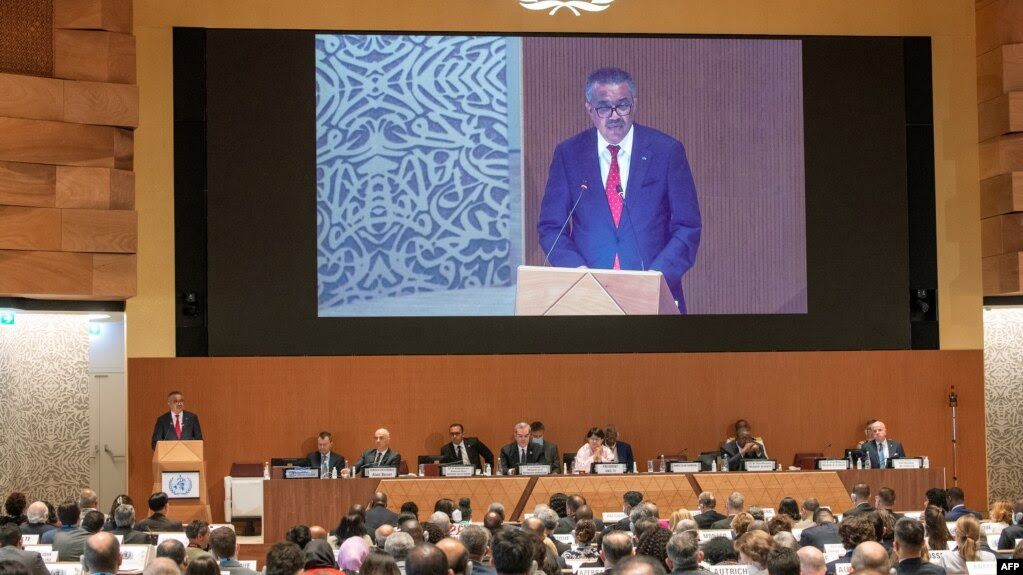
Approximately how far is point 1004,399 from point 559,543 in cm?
978

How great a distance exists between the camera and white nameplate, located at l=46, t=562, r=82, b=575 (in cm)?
700

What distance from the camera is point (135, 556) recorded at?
7.34 meters

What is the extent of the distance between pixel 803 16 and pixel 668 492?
6.14 m

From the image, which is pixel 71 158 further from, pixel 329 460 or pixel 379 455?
pixel 379 455

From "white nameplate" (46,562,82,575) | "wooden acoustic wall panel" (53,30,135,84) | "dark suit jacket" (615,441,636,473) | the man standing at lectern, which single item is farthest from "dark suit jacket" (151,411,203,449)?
"white nameplate" (46,562,82,575)

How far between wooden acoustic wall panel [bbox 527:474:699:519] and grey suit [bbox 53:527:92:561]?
16.2ft

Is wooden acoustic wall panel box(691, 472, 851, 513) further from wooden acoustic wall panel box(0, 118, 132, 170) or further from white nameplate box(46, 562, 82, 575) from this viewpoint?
wooden acoustic wall panel box(0, 118, 132, 170)

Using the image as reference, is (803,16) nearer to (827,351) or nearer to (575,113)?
(575,113)

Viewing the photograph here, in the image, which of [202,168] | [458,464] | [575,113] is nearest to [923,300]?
[575,113]

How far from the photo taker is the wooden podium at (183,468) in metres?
12.1

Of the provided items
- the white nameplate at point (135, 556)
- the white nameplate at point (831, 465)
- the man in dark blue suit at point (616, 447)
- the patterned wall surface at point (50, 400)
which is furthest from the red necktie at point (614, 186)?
the white nameplate at point (135, 556)

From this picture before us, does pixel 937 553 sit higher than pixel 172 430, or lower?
lower

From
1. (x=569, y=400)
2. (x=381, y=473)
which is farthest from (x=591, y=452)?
(x=381, y=473)

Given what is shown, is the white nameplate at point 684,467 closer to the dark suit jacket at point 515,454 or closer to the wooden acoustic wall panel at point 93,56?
the dark suit jacket at point 515,454
